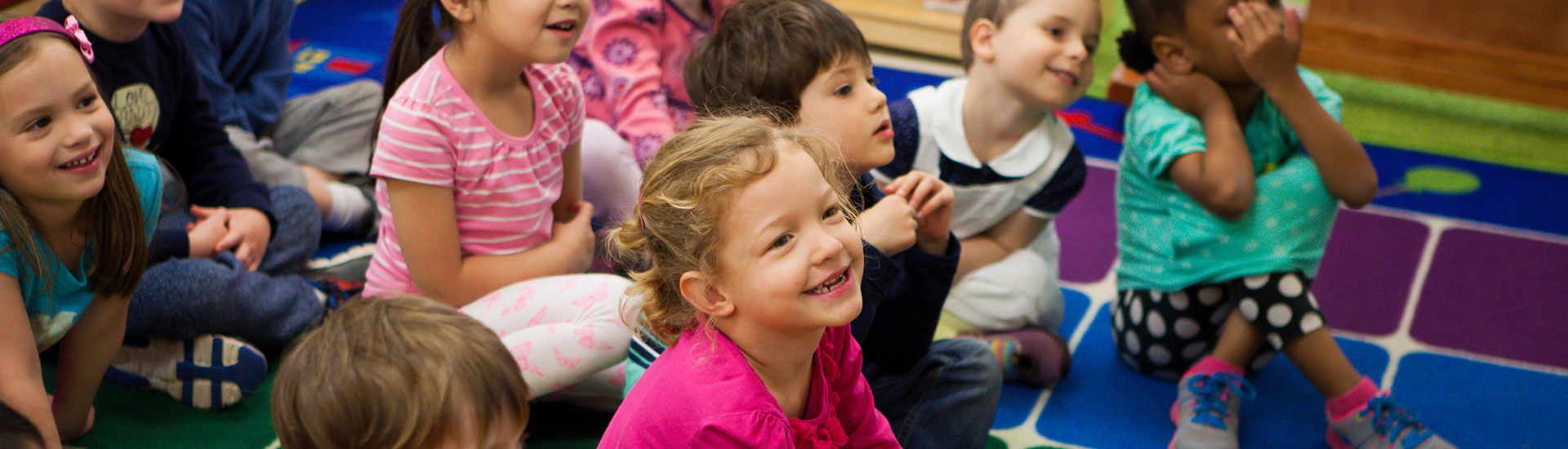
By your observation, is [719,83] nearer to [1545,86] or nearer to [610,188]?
[610,188]

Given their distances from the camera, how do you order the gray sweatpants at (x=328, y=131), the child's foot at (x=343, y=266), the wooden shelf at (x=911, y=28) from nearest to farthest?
the child's foot at (x=343, y=266), the gray sweatpants at (x=328, y=131), the wooden shelf at (x=911, y=28)

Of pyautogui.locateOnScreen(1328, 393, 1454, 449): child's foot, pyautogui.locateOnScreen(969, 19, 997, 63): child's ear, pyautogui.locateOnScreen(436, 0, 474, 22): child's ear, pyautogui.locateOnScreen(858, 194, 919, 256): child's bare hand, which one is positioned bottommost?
pyautogui.locateOnScreen(1328, 393, 1454, 449): child's foot

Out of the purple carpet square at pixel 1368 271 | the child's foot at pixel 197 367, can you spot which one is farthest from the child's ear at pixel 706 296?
the purple carpet square at pixel 1368 271

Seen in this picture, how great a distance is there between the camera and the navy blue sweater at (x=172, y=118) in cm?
137

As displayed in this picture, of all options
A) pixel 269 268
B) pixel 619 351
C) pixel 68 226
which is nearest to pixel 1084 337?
pixel 619 351

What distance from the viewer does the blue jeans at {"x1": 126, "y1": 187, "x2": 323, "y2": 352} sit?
4.46ft

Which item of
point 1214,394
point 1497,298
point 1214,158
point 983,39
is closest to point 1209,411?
point 1214,394

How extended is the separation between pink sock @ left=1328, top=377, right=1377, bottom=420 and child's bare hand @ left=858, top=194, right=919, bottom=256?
0.68 metres

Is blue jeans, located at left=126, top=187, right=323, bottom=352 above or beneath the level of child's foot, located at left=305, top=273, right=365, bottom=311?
above

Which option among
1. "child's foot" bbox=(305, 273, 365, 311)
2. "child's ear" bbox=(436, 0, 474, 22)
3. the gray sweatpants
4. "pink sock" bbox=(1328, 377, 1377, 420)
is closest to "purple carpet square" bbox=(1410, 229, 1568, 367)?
"pink sock" bbox=(1328, 377, 1377, 420)

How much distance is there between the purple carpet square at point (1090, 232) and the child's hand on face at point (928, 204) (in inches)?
27.3

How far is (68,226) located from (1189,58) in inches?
51.1

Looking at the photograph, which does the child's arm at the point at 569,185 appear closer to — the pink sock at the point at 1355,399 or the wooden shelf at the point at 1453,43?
the pink sock at the point at 1355,399

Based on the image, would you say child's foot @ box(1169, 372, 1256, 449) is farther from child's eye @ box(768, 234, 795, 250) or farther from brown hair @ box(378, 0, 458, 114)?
brown hair @ box(378, 0, 458, 114)
